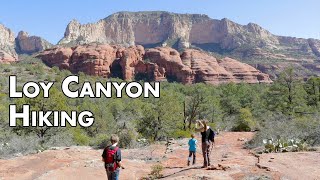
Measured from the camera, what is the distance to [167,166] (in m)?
13.4

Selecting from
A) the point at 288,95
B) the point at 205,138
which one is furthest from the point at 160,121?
the point at 205,138

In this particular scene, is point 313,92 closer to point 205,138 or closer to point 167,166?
point 167,166

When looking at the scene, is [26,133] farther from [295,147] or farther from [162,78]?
[162,78]

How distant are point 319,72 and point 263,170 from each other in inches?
6135

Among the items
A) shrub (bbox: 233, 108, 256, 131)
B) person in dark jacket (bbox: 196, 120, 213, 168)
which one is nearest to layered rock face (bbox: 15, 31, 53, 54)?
shrub (bbox: 233, 108, 256, 131)

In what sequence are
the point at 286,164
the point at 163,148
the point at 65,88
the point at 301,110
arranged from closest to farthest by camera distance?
the point at 286,164 < the point at 65,88 < the point at 163,148 < the point at 301,110

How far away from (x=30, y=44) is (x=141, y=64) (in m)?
98.5

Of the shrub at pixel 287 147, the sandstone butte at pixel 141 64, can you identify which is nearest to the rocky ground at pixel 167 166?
the shrub at pixel 287 147

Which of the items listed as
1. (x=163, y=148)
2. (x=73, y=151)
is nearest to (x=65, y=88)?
(x=73, y=151)

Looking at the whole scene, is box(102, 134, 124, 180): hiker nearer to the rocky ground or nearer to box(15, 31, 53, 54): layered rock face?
the rocky ground

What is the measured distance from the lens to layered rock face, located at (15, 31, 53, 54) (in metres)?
193

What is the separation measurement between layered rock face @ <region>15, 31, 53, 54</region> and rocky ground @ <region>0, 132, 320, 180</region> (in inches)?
7347

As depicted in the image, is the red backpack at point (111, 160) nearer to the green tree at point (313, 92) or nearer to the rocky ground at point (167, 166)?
the rocky ground at point (167, 166)

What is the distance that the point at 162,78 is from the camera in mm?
117438
